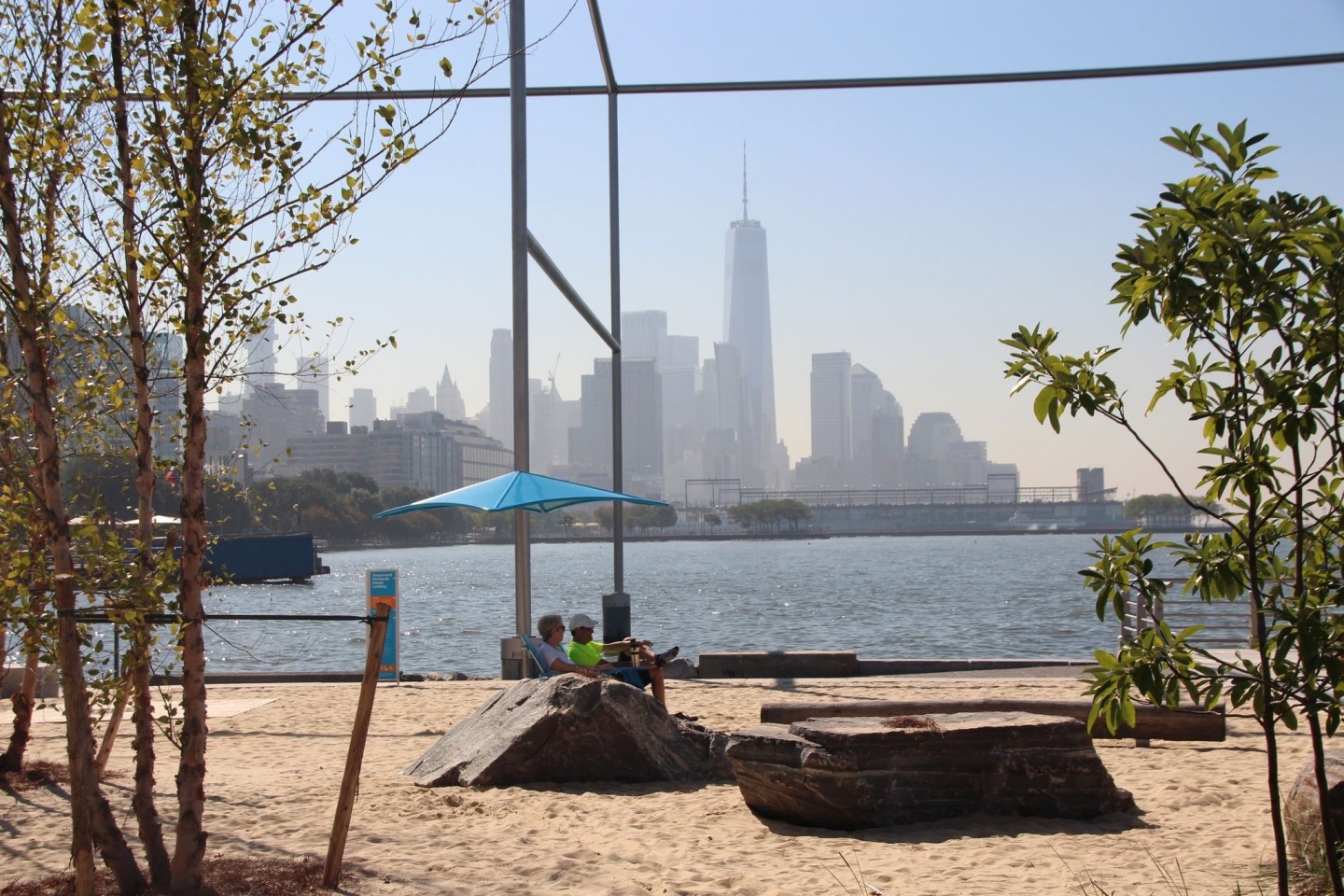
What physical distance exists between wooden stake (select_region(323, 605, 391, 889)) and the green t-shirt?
3.95 meters

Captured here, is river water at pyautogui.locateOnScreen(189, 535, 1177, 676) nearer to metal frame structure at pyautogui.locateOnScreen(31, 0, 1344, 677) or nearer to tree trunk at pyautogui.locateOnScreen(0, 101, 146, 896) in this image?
tree trunk at pyautogui.locateOnScreen(0, 101, 146, 896)

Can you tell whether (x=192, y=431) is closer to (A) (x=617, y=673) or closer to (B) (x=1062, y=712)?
(A) (x=617, y=673)

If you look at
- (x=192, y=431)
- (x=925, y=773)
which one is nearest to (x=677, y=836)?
(x=925, y=773)

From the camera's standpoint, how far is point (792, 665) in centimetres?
1253

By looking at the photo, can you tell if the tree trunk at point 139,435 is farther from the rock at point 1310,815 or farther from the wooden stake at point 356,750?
the rock at point 1310,815

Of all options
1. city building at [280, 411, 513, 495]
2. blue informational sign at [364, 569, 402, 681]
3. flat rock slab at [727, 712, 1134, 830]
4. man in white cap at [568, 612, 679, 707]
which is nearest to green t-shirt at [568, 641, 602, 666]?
man in white cap at [568, 612, 679, 707]

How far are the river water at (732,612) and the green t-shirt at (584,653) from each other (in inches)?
88.0

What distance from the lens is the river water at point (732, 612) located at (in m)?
26.6

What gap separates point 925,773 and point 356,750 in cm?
260

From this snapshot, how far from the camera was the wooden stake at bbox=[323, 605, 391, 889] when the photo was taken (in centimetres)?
452

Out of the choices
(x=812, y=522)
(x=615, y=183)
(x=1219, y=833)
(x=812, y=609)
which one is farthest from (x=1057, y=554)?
(x=1219, y=833)

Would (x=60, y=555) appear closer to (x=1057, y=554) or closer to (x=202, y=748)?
(x=202, y=748)

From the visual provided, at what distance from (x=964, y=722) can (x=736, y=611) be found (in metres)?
36.3

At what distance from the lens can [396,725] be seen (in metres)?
9.25
